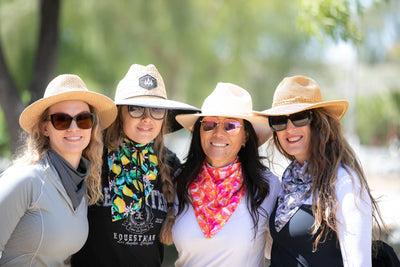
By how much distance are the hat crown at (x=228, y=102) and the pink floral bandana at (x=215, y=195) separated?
43cm

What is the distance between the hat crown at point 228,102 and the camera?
11.5 ft

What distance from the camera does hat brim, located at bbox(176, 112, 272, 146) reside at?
3.47m

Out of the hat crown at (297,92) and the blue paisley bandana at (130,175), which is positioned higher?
the hat crown at (297,92)

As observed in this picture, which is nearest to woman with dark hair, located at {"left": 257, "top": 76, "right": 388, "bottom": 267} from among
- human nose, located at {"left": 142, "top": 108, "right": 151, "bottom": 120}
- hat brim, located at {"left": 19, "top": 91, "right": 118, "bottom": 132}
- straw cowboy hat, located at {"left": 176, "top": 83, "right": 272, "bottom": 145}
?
straw cowboy hat, located at {"left": 176, "top": 83, "right": 272, "bottom": 145}

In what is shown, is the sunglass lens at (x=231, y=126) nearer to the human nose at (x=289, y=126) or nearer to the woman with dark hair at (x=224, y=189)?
the woman with dark hair at (x=224, y=189)

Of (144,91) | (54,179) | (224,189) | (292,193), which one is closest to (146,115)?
(144,91)

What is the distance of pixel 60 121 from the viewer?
9.48ft

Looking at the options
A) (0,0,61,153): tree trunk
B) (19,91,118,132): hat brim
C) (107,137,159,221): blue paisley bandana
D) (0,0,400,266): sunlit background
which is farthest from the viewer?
(0,0,400,266): sunlit background

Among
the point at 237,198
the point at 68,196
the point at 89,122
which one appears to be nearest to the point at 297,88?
the point at 237,198

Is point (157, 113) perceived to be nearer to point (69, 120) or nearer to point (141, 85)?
point (141, 85)

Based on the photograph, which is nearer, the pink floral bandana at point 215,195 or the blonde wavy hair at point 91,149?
the blonde wavy hair at point 91,149

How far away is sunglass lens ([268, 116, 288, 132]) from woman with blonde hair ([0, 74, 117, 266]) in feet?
4.03

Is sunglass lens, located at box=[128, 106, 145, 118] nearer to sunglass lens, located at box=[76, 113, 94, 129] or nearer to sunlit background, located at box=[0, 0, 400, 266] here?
sunglass lens, located at box=[76, 113, 94, 129]

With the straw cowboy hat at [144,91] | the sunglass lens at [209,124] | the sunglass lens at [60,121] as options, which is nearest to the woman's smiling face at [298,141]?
→ the sunglass lens at [209,124]
